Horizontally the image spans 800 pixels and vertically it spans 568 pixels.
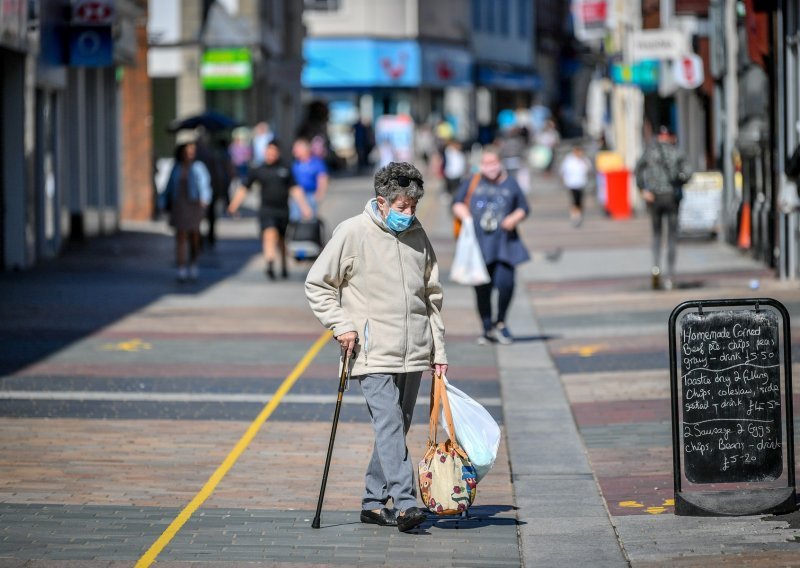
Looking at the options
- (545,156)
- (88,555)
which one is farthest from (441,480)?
(545,156)

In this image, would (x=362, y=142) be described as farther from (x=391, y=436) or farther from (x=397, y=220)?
(x=391, y=436)

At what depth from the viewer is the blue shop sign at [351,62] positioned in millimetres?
68938

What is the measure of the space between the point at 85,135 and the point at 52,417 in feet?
62.8

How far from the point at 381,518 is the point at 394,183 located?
5.04 feet

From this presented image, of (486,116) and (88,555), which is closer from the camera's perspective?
(88,555)

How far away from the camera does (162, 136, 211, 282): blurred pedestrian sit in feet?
67.3

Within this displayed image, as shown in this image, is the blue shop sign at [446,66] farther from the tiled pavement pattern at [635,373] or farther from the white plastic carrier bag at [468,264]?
the white plastic carrier bag at [468,264]

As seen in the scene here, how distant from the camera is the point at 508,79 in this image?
3462 inches

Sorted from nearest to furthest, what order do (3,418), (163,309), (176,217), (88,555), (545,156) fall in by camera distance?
(88,555)
(3,418)
(163,309)
(176,217)
(545,156)

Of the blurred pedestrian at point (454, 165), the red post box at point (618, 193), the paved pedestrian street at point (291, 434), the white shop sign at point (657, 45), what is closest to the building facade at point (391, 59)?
the blurred pedestrian at point (454, 165)

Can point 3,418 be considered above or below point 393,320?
below

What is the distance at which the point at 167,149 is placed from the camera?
132ft

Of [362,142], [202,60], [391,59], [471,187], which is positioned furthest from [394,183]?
[391,59]

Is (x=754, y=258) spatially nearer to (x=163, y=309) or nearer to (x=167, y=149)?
(x=163, y=309)
